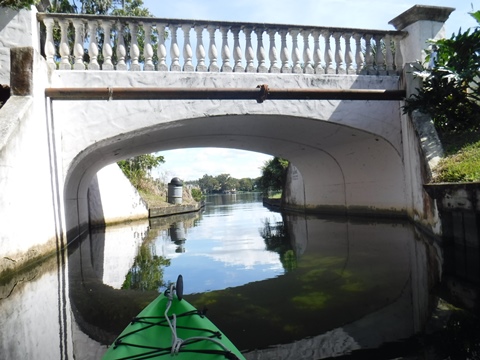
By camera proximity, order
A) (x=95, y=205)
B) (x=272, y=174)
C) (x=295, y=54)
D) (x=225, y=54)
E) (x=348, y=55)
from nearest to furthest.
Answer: (x=225, y=54), (x=295, y=54), (x=348, y=55), (x=95, y=205), (x=272, y=174)

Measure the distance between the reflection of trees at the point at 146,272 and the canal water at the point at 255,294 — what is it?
0.02 meters

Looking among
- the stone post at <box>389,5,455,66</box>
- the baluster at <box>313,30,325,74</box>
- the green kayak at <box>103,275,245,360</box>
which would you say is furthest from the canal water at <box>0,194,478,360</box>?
the stone post at <box>389,5,455,66</box>

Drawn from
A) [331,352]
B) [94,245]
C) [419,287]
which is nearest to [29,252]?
[94,245]

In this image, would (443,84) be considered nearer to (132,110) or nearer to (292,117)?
(292,117)

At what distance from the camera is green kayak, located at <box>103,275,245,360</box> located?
6.67ft

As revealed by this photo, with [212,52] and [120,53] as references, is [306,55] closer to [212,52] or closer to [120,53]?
[212,52]

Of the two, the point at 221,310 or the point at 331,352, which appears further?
the point at 221,310

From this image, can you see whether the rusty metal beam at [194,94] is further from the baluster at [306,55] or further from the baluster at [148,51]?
the baluster at [306,55]

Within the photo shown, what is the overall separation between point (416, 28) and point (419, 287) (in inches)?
247

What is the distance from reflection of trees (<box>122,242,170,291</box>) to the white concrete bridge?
1.48m

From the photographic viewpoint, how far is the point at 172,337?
2152mm

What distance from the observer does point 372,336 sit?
2.96 metres

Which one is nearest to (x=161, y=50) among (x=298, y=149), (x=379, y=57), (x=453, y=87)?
(x=379, y=57)

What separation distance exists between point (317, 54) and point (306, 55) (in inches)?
10.0
